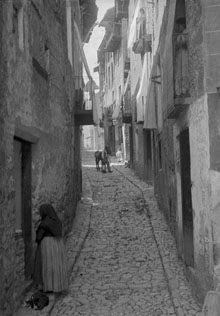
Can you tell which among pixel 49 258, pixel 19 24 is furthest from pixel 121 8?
pixel 49 258

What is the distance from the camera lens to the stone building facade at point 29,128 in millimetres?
4848

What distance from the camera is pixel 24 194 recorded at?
639cm

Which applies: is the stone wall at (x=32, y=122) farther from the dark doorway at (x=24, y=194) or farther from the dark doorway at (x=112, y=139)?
the dark doorway at (x=112, y=139)

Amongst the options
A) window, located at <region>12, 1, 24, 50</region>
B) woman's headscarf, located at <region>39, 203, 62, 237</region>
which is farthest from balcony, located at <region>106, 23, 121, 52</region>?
woman's headscarf, located at <region>39, 203, 62, 237</region>

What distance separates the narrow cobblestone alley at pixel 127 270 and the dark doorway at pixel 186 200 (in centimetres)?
48

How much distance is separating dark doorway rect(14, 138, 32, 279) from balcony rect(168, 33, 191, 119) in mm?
2440

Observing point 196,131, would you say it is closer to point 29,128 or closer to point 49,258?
point 29,128

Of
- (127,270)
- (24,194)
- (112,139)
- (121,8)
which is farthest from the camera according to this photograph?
(112,139)

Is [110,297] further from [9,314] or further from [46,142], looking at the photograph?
[46,142]

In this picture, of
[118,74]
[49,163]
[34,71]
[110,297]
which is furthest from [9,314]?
[118,74]

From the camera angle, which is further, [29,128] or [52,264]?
[29,128]

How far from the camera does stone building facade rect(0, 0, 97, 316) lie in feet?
15.9

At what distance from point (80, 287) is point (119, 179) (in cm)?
1059

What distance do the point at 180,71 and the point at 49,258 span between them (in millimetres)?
3421
